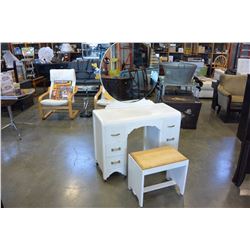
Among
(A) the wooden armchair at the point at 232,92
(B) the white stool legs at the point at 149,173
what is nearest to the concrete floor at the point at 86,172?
(B) the white stool legs at the point at 149,173

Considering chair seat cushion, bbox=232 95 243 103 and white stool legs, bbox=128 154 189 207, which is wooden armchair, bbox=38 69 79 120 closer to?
white stool legs, bbox=128 154 189 207

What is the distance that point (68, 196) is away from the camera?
2.00 metres

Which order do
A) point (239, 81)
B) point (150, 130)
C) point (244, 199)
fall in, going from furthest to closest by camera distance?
point (239, 81) < point (150, 130) < point (244, 199)

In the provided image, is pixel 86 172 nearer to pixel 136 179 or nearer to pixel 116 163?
pixel 116 163

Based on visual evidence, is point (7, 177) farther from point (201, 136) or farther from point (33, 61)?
point (33, 61)

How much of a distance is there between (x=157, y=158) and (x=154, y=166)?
0.12 meters

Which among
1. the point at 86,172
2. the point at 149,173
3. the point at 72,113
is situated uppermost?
the point at 149,173

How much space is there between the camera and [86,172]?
238cm

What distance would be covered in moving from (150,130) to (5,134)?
2.47 metres

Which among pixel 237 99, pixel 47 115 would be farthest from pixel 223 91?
pixel 47 115

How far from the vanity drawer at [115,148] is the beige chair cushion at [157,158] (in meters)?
0.20

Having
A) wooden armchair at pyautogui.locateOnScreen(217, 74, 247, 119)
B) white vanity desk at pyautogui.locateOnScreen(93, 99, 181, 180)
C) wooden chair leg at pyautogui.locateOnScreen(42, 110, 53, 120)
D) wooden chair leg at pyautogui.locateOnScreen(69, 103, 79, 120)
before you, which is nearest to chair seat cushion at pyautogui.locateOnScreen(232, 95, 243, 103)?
wooden armchair at pyautogui.locateOnScreen(217, 74, 247, 119)

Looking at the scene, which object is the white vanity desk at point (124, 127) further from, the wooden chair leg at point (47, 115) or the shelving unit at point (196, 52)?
the shelving unit at point (196, 52)

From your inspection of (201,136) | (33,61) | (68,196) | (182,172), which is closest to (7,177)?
(68,196)
